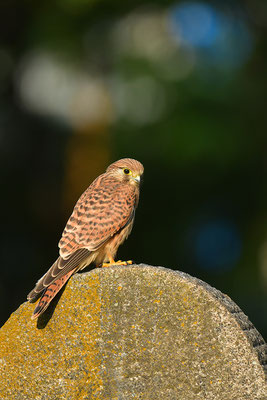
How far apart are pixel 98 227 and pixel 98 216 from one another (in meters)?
0.12

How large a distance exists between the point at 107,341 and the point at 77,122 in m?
9.84

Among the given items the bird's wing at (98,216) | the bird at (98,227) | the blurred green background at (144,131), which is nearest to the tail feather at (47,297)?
the bird at (98,227)

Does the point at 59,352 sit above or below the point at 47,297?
below

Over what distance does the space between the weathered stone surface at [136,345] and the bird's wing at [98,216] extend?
2.10 feet

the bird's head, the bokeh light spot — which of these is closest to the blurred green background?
the bokeh light spot

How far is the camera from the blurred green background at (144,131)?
11.8 m

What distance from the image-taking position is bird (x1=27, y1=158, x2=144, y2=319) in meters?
3.26

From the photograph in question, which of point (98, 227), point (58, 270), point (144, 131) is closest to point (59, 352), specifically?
point (58, 270)

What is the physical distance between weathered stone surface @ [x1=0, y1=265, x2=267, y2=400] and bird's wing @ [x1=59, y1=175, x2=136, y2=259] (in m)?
0.64

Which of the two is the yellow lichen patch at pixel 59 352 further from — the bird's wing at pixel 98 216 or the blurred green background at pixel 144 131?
the blurred green background at pixel 144 131

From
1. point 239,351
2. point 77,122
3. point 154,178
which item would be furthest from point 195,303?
point 77,122

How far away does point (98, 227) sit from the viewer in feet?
13.0

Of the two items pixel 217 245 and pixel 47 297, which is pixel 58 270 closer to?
pixel 47 297

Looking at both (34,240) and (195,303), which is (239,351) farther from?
(34,240)
